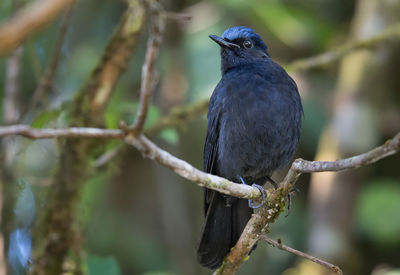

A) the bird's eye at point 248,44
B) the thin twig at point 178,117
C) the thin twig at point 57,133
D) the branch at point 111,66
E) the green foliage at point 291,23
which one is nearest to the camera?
the thin twig at point 57,133

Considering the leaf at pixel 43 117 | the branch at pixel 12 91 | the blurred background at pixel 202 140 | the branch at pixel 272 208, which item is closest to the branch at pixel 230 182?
the branch at pixel 272 208

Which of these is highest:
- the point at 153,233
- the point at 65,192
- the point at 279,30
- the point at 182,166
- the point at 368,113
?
the point at 279,30

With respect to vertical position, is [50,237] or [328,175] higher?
[328,175]

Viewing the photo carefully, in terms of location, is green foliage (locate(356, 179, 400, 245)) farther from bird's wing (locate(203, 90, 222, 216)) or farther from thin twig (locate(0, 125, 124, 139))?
thin twig (locate(0, 125, 124, 139))

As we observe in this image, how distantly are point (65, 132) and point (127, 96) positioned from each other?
12.4ft

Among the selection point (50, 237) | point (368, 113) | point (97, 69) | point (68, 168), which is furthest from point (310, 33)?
point (50, 237)

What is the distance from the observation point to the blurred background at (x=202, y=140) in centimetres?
511

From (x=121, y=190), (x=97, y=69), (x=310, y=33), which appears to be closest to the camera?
(x=97, y=69)

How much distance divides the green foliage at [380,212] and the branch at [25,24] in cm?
413

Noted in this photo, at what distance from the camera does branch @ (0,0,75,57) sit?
5.47 ft

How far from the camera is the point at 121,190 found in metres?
6.92

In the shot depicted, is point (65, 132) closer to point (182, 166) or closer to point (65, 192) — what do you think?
point (182, 166)

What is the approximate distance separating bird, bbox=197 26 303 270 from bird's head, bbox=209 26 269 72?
0.47 ft

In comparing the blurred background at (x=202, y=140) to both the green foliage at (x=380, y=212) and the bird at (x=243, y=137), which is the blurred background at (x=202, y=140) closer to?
the green foliage at (x=380, y=212)
